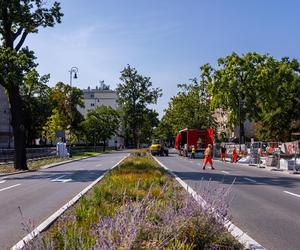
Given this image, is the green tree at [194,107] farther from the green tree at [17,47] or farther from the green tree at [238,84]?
the green tree at [17,47]

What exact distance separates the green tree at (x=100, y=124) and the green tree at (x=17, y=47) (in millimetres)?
69529

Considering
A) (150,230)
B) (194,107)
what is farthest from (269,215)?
(194,107)

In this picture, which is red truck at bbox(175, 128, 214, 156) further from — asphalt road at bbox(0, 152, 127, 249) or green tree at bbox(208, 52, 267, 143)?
asphalt road at bbox(0, 152, 127, 249)

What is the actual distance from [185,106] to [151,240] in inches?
3668

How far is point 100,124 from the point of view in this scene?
110m

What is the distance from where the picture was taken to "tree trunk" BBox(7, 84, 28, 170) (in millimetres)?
34938

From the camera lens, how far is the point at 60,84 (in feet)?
322

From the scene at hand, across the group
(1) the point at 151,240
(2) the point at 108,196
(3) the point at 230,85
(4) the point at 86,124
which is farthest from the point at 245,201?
(4) the point at 86,124

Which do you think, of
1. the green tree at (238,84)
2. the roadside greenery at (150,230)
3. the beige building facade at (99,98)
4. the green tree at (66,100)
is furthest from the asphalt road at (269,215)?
the beige building facade at (99,98)

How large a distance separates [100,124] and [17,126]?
7426 centimetres

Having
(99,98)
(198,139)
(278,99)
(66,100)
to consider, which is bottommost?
(198,139)

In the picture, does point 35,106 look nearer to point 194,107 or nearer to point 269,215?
point 194,107

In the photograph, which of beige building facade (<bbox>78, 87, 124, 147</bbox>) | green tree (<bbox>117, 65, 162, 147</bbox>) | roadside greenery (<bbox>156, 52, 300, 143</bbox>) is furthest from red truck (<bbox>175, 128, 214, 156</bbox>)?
beige building facade (<bbox>78, 87, 124, 147</bbox>)

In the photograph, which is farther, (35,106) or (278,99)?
(35,106)
